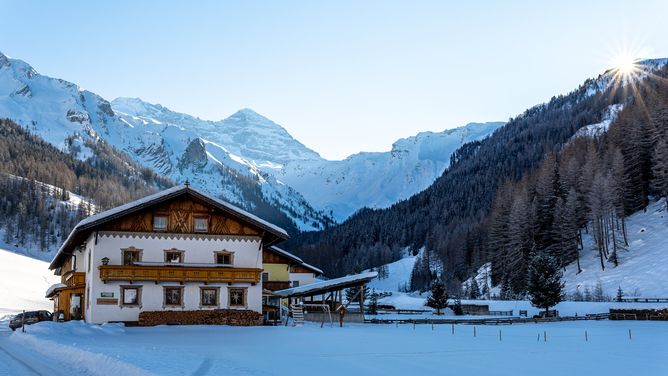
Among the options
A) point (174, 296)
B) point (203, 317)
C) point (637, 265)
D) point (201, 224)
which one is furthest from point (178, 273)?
point (637, 265)

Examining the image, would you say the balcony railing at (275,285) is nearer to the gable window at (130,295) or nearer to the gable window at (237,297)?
the gable window at (237,297)

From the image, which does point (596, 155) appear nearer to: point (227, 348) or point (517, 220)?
point (517, 220)

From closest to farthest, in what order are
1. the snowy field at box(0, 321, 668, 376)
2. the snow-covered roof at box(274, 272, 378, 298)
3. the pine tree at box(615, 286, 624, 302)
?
the snowy field at box(0, 321, 668, 376) → the snow-covered roof at box(274, 272, 378, 298) → the pine tree at box(615, 286, 624, 302)

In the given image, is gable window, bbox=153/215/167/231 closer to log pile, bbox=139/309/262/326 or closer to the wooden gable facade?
the wooden gable facade

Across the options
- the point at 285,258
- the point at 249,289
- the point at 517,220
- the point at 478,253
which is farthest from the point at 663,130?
the point at 249,289

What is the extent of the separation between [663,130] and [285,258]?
65.4 m

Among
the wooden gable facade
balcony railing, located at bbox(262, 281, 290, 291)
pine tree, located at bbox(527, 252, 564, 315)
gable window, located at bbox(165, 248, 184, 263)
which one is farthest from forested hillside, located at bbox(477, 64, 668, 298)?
gable window, located at bbox(165, 248, 184, 263)

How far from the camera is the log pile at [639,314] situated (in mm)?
62094

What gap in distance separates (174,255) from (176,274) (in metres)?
2.15

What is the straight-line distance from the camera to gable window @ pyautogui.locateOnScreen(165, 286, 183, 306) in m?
46.4

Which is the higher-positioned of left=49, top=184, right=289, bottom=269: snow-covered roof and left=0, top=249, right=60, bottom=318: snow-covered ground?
left=49, top=184, right=289, bottom=269: snow-covered roof

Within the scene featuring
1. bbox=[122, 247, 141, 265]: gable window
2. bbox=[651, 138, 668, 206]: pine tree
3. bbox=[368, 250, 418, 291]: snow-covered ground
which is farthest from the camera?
bbox=[368, 250, 418, 291]: snow-covered ground

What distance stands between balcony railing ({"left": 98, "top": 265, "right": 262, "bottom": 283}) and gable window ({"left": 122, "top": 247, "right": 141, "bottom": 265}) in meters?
1.70

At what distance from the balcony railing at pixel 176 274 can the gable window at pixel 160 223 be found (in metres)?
3.35
